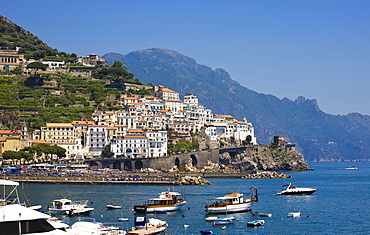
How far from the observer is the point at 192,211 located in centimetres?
5931

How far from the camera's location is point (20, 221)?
24656mm

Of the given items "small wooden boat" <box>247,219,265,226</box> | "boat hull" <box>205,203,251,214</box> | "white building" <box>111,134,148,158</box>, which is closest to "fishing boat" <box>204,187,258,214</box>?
"boat hull" <box>205,203,251,214</box>

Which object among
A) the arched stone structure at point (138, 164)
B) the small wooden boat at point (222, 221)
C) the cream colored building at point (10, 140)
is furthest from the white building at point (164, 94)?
the small wooden boat at point (222, 221)

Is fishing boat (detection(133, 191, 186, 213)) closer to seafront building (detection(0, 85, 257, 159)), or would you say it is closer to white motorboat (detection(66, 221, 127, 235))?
white motorboat (detection(66, 221, 127, 235))

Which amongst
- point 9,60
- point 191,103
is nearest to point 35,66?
point 9,60

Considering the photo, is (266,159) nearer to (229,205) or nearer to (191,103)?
(191,103)

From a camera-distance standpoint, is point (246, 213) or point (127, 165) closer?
point (246, 213)

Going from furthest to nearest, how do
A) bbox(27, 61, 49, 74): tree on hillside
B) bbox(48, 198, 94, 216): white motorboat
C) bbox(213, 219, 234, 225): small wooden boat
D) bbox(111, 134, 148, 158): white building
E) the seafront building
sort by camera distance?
bbox(27, 61, 49, 74): tree on hillside
bbox(111, 134, 148, 158): white building
the seafront building
bbox(48, 198, 94, 216): white motorboat
bbox(213, 219, 234, 225): small wooden boat

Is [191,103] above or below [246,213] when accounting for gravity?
above

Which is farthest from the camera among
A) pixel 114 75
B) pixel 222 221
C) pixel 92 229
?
pixel 114 75

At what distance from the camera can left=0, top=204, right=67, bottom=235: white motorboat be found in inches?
970

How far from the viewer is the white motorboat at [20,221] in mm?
24639

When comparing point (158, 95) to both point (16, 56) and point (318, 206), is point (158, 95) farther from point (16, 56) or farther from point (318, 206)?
point (318, 206)

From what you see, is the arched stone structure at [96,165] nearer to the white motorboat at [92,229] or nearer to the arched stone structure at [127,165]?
the arched stone structure at [127,165]
